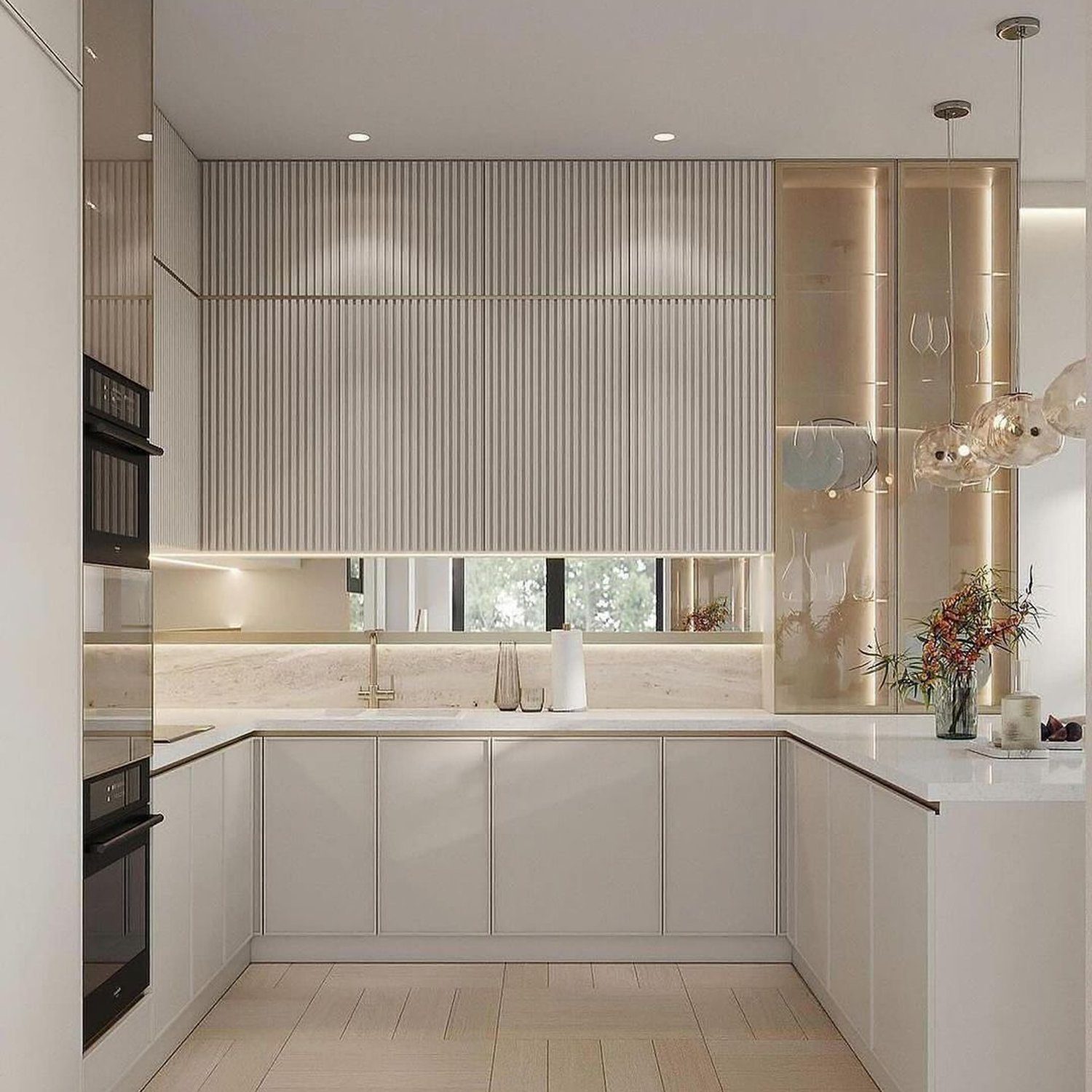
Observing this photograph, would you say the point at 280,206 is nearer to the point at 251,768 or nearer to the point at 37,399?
the point at 251,768

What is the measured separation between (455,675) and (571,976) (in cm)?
126

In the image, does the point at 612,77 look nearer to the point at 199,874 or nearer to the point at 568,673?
the point at 568,673

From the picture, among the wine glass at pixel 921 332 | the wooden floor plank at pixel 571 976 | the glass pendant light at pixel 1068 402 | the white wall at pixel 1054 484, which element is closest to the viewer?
the glass pendant light at pixel 1068 402

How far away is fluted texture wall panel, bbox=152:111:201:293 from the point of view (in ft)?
13.5

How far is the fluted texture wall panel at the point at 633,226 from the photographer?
464 centimetres

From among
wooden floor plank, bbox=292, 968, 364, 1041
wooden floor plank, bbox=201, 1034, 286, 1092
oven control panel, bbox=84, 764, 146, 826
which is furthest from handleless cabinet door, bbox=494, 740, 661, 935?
oven control panel, bbox=84, 764, 146, 826

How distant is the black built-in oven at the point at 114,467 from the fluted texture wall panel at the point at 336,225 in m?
1.63

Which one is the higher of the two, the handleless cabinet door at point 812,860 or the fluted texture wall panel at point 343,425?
the fluted texture wall panel at point 343,425

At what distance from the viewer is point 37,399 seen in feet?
7.88

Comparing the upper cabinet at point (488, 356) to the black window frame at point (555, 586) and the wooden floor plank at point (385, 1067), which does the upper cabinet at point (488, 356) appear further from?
the wooden floor plank at point (385, 1067)

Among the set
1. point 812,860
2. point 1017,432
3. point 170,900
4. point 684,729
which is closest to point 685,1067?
point 812,860

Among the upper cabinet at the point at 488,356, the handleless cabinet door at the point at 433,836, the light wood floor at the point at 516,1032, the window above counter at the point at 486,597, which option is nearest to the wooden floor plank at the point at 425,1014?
the light wood floor at the point at 516,1032

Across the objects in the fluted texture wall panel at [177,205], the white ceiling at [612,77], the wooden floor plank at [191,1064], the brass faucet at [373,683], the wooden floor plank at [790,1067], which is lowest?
the wooden floor plank at [790,1067]

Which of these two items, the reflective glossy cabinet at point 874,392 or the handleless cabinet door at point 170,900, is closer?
the handleless cabinet door at point 170,900
